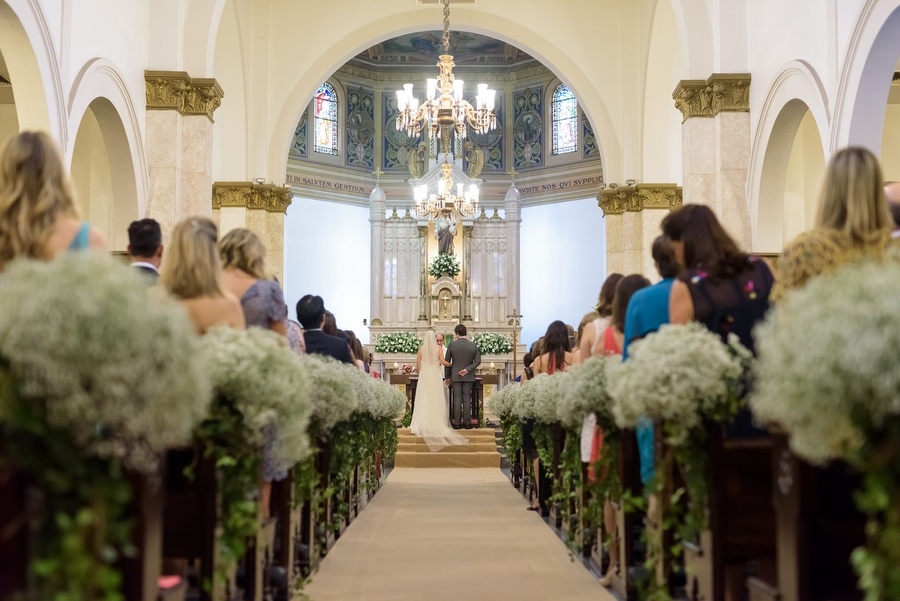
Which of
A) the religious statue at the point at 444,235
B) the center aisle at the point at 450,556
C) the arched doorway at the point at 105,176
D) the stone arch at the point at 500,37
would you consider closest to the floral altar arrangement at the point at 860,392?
the center aisle at the point at 450,556

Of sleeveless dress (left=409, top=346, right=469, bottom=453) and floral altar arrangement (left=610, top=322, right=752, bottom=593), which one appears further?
sleeveless dress (left=409, top=346, right=469, bottom=453)

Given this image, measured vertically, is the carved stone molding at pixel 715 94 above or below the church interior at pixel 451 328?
above

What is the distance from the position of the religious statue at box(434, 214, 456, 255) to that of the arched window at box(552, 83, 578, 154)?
3581 millimetres

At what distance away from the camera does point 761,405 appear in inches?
93.6

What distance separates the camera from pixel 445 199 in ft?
54.1

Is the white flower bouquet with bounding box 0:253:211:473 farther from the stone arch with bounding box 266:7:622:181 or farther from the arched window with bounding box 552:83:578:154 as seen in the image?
the arched window with bounding box 552:83:578:154

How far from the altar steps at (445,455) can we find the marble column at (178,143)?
18.1ft

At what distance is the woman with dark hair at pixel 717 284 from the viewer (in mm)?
3852

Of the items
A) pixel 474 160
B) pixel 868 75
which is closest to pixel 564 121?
pixel 474 160

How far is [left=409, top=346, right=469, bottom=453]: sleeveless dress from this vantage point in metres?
16.1

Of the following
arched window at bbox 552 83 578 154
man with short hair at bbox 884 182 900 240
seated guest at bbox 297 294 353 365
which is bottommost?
seated guest at bbox 297 294 353 365

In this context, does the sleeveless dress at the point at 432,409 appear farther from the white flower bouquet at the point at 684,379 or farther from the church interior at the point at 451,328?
the white flower bouquet at the point at 684,379

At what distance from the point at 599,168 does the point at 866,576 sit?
2164 centimetres

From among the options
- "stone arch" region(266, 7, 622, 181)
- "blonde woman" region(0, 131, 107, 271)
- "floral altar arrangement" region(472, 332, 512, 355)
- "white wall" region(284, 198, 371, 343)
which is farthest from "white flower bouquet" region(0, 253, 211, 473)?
"white wall" region(284, 198, 371, 343)
